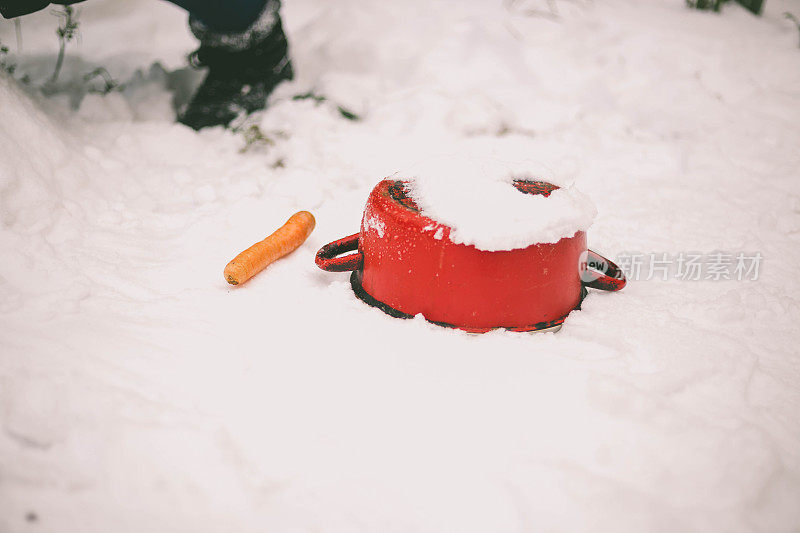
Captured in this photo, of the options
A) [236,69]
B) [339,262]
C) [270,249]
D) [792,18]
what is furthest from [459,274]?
[792,18]

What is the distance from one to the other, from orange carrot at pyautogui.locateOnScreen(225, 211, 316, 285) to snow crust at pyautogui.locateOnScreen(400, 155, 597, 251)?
409 mm

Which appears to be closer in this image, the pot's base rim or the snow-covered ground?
the snow-covered ground

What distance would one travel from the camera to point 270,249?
59.1 inches

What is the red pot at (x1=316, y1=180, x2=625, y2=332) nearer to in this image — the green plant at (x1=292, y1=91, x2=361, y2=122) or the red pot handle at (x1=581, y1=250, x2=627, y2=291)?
the red pot handle at (x1=581, y1=250, x2=627, y2=291)

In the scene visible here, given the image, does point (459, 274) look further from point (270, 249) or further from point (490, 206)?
point (270, 249)

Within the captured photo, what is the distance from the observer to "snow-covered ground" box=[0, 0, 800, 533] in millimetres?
883

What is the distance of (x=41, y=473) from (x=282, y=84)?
2.14 metres

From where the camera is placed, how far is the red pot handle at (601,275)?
1422 millimetres

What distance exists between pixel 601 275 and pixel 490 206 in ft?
1.32

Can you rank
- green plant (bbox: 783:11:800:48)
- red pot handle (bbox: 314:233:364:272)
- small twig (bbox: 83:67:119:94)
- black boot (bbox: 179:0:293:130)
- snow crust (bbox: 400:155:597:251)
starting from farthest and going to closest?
green plant (bbox: 783:11:800:48)
small twig (bbox: 83:67:119:94)
black boot (bbox: 179:0:293:130)
red pot handle (bbox: 314:233:364:272)
snow crust (bbox: 400:155:597:251)

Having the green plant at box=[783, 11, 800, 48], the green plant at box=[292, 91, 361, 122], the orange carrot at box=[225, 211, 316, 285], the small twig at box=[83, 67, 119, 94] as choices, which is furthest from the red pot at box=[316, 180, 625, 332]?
the green plant at box=[783, 11, 800, 48]

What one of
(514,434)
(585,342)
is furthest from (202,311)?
(585,342)

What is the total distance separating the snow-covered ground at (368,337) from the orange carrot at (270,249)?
0.05m

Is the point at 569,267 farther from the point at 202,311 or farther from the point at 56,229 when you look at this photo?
the point at 56,229
